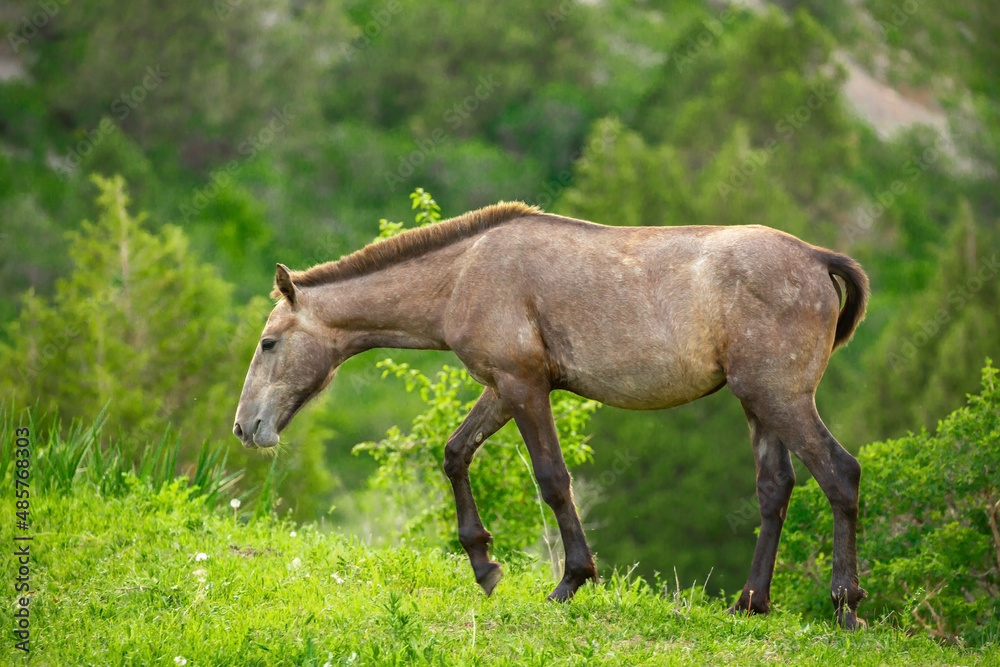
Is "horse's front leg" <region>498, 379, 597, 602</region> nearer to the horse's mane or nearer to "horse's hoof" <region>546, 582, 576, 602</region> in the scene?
"horse's hoof" <region>546, 582, 576, 602</region>

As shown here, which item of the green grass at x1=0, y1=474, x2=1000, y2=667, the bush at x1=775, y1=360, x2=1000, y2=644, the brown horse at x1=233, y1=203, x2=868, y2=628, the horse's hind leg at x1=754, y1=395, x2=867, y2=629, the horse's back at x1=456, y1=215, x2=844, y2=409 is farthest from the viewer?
the bush at x1=775, y1=360, x2=1000, y2=644

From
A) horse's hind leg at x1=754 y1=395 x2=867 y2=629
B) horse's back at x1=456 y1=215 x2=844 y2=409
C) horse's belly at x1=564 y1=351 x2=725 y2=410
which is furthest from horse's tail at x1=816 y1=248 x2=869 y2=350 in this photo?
horse's belly at x1=564 y1=351 x2=725 y2=410

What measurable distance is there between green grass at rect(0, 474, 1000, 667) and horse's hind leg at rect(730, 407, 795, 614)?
0.93ft

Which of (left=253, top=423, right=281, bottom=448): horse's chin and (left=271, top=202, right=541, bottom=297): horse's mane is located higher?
(left=271, top=202, right=541, bottom=297): horse's mane

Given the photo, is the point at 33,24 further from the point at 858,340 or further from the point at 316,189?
the point at 858,340

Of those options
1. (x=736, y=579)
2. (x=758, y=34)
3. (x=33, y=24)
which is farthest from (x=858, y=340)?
(x=33, y=24)

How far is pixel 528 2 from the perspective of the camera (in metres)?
61.9

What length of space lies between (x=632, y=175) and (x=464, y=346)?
93.9ft

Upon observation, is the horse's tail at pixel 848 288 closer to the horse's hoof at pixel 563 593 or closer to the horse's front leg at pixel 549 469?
the horse's front leg at pixel 549 469

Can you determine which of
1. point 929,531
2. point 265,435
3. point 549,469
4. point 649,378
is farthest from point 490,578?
point 929,531

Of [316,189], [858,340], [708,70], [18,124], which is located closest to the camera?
[858,340]

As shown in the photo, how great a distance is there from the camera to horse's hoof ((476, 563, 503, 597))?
24.0 ft

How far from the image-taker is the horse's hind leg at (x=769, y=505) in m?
7.34

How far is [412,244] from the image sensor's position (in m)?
7.73
